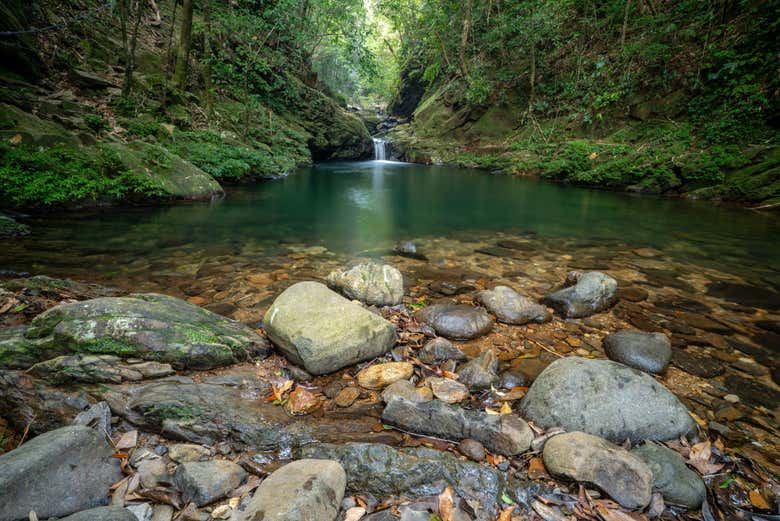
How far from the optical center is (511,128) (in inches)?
888

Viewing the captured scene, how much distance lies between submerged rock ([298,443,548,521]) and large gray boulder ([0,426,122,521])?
897mm

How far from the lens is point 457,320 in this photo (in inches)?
130

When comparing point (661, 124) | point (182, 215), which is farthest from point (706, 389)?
point (661, 124)

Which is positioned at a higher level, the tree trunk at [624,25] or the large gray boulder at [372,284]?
the tree trunk at [624,25]

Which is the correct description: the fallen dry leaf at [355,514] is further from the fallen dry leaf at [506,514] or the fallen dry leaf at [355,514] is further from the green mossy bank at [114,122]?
the green mossy bank at [114,122]

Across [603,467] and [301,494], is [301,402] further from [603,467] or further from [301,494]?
[603,467]

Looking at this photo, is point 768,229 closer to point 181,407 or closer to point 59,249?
point 181,407

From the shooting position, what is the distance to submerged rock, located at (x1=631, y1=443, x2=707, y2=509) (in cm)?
170

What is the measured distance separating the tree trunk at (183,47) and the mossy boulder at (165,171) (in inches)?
228

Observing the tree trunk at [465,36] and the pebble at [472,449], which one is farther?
the tree trunk at [465,36]

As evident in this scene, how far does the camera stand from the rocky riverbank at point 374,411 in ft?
5.24

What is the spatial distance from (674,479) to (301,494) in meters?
1.82

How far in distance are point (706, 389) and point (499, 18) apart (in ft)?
84.2

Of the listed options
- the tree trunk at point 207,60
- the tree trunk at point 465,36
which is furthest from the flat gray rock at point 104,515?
the tree trunk at point 465,36
